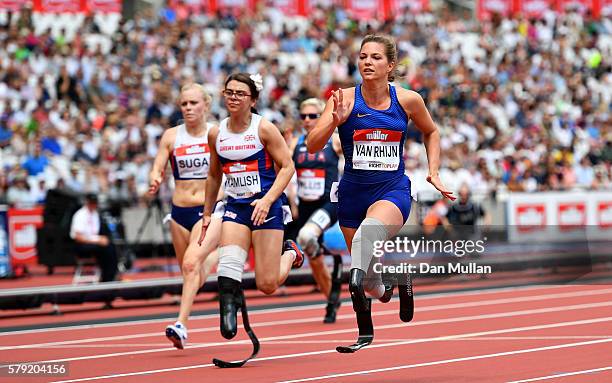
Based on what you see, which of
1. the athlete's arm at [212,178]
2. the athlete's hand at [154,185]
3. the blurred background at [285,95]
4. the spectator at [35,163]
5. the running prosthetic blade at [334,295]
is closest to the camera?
the athlete's arm at [212,178]

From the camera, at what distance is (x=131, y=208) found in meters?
23.0

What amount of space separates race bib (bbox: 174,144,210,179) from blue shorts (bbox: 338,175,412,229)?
125 inches

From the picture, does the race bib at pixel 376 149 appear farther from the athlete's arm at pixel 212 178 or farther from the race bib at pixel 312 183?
the race bib at pixel 312 183

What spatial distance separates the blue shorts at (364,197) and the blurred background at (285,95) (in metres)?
8.68

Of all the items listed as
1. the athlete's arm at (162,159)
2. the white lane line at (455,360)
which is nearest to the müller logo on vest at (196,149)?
the athlete's arm at (162,159)

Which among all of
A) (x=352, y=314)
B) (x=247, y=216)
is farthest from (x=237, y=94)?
(x=352, y=314)

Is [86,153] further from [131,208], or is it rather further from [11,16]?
[11,16]

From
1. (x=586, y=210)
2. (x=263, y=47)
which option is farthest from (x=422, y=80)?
(x=586, y=210)

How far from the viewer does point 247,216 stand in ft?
34.5

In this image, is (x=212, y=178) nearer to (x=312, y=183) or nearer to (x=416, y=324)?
(x=416, y=324)

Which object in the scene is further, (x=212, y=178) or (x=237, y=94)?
(x=212, y=178)

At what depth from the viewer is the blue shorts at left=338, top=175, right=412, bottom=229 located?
9453 mm

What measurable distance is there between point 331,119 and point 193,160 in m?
3.60

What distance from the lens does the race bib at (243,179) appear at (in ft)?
34.7
